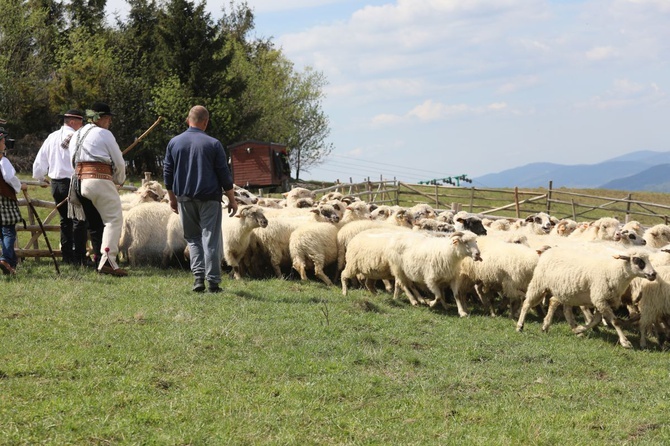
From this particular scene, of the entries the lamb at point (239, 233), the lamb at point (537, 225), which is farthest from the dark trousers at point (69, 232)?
the lamb at point (537, 225)

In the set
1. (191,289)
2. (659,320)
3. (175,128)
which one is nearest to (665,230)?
(659,320)

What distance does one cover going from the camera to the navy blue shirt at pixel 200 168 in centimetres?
1032

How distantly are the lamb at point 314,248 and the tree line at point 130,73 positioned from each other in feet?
102

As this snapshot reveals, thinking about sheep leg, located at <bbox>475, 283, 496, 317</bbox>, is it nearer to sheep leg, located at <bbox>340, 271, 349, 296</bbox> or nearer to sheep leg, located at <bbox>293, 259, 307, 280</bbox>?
sheep leg, located at <bbox>340, 271, 349, 296</bbox>

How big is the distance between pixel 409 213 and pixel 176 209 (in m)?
5.82

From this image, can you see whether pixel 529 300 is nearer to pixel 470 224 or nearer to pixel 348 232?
pixel 470 224

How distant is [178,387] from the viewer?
22.5ft

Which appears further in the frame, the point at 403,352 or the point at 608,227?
the point at 608,227

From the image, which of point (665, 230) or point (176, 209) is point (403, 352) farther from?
point (665, 230)

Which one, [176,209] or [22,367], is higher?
[176,209]

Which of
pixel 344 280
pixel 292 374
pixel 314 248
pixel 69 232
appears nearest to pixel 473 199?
pixel 314 248

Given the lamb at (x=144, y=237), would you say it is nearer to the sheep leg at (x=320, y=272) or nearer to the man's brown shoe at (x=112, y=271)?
the man's brown shoe at (x=112, y=271)

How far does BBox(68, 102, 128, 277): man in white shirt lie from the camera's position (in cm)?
1134

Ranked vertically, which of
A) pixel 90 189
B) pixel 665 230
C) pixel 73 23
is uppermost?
pixel 73 23
